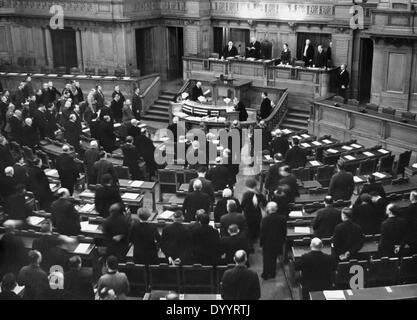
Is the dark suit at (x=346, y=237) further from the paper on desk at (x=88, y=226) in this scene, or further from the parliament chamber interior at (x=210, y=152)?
the paper on desk at (x=88, y=226)

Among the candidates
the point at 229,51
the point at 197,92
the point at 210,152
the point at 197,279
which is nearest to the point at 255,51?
the point at 229,51

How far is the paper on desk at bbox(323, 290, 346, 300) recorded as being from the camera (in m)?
7.66

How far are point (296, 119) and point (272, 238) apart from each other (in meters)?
11.9

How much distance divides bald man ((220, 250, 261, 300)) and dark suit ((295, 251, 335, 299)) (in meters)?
1.01

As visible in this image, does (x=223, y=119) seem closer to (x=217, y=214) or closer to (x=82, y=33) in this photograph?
(x=217, y=214)

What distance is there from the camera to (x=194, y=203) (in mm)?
10570

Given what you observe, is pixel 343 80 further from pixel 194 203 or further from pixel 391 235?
pixel 391 235

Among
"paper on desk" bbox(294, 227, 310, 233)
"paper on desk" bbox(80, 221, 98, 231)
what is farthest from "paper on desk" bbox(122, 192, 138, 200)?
"paper on desk" bbox(294, 227, 310, 233)

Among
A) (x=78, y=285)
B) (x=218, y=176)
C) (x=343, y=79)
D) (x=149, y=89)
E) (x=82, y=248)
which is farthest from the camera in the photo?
(x=149, y=89)

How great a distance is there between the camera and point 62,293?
7.55 m

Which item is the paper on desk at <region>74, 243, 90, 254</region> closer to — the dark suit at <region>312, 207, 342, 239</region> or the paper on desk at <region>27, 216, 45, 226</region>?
the paper on desk at <region>27, 216, 45, 226</region>

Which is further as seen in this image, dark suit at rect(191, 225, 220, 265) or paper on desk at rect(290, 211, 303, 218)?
paper on desk at rect(290, 211, 303, 218)

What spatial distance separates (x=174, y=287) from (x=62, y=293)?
1840mm

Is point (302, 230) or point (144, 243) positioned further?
point (302, 230)
